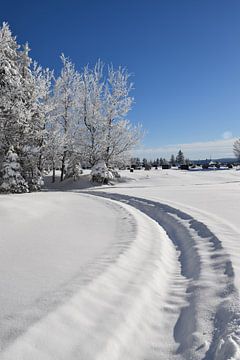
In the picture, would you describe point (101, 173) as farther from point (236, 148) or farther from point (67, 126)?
point (236, 148)

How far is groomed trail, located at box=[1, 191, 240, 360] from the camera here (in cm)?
289

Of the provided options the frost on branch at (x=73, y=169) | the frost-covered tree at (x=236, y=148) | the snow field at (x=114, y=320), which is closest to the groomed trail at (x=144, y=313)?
the snow field at (x=114, y=320)

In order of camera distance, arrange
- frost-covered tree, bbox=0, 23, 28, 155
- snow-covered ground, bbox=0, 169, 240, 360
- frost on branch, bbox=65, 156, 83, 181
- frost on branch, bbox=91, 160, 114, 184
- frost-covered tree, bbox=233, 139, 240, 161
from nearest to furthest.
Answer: snow-covered ground, bbox=0, 169, 240, 360 → frost-covered tree, bbox=0, 23, 28, 155 → frost on branch, bbox=91, 160, 114, 184 → frost on branch, bbox=65, 156, 83, 181 → frost-covered tree, bbox=233, 139, 240, 161

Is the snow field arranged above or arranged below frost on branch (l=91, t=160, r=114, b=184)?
below

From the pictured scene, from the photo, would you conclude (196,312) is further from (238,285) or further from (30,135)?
(30,135)

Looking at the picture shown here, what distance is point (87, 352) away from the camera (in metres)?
2.82

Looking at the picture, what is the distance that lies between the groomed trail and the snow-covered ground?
0.04 ft

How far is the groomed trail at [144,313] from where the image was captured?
289cm

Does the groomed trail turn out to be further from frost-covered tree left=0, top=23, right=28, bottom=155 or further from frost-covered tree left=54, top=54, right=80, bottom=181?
frost-covered tree left=54, top=54, right=80, bottom=181

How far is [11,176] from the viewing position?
888 inches

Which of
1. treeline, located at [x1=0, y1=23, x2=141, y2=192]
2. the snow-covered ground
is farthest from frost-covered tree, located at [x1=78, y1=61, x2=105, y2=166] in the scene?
the snow-covered ground

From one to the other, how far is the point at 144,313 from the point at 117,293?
0.50 meters

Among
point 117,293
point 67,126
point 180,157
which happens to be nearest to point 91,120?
point 67,126

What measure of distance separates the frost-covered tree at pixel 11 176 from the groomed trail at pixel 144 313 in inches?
709
